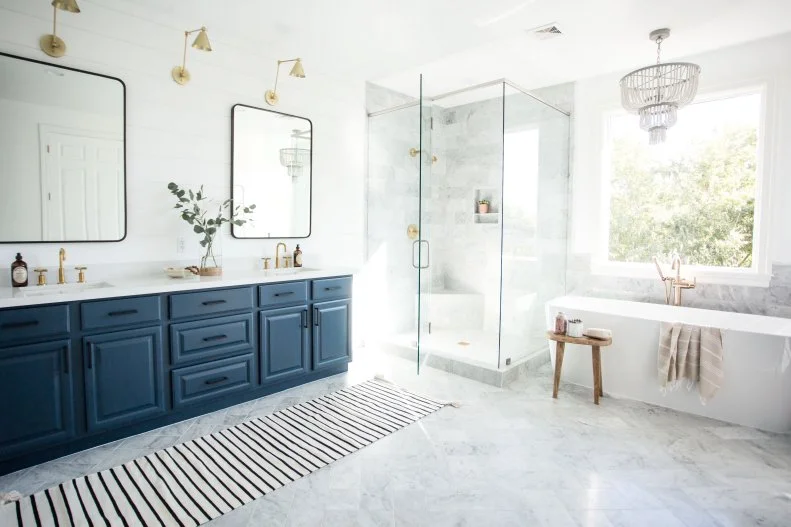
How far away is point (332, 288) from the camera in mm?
3604

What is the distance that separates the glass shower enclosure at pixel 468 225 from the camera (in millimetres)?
3814

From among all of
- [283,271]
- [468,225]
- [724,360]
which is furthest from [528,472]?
[468,225]

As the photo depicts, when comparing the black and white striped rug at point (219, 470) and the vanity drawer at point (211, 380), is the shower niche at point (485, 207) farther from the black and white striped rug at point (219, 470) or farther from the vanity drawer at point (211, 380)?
the vanity drawer at point (211, 380)

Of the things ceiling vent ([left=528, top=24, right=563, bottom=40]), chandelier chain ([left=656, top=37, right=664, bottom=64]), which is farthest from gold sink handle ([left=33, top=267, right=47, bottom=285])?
chandelier chain ([left=656, top=37, right=664, bottom=64])

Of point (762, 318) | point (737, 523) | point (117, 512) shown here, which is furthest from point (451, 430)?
point (762, 318)

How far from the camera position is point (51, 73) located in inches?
102

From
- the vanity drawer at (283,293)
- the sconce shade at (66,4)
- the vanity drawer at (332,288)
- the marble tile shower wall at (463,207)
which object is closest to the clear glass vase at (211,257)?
the vanity drawer at (283,293)

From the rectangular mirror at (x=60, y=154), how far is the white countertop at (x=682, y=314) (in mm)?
3328

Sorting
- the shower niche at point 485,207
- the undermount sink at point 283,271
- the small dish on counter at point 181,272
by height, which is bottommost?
the undermount sink at point 283,271

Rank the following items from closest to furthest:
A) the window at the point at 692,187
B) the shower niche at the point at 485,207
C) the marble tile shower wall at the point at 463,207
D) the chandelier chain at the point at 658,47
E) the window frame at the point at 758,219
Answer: the chandelier chain at the point at 658,47
the window frame at the point at 758,219
the window at the point at 692,187
the marble tile shower wall at the point at 463,207
the shower niche at the point at 485,207

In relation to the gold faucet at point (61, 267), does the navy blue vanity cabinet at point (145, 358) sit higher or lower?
lower

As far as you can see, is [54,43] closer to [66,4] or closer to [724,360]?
[66,4]

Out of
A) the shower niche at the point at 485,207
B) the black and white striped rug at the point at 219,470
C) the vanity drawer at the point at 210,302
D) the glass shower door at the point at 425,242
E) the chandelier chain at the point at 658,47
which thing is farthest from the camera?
the shower niche at the point at 485,207

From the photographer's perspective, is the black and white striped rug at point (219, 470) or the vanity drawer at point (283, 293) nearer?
the black and white striped rug at point (219, 470)
